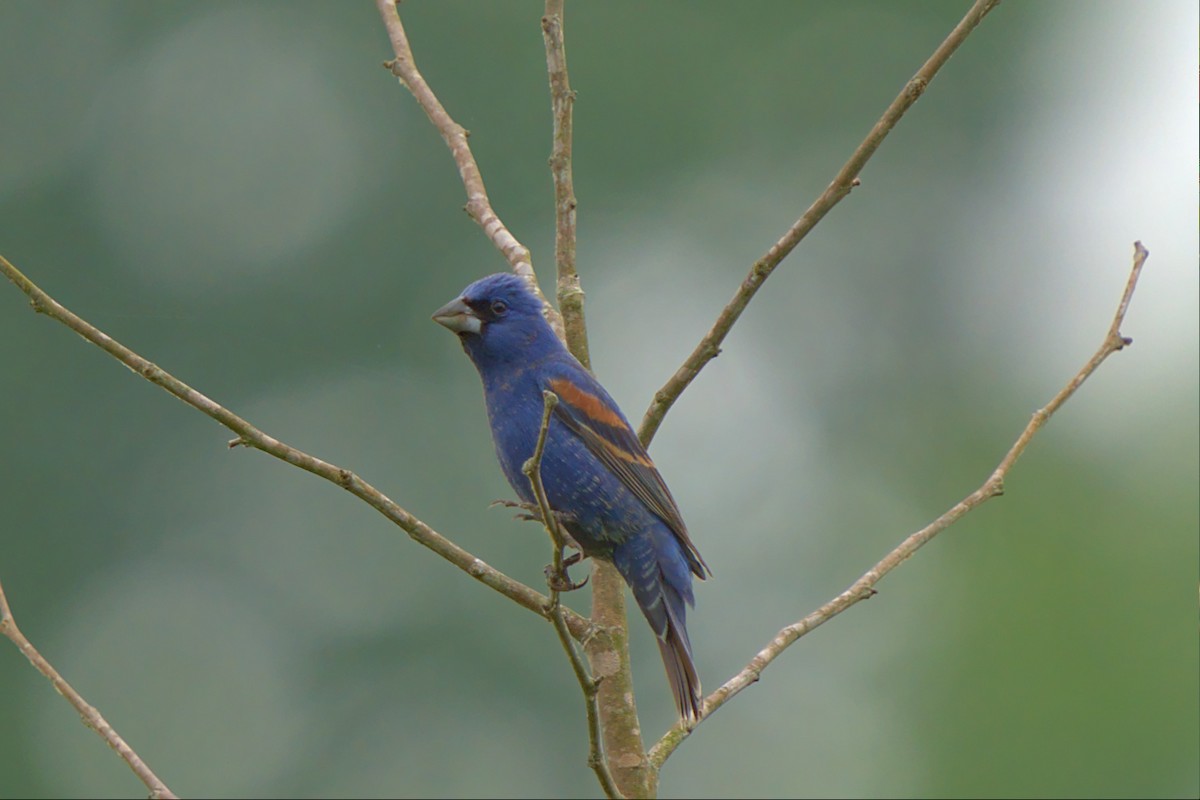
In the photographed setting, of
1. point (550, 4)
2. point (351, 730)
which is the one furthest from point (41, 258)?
point (550, 4)

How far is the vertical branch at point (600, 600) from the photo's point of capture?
13.1 feet

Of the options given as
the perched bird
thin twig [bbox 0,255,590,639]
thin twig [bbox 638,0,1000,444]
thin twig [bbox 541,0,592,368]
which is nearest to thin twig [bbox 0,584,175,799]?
thin twig [bbox 0,255,590,639]

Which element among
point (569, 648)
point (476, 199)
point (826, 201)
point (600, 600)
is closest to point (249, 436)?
point (569, 648)

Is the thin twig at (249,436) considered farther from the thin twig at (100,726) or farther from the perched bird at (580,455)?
the perched bird at (580,455)

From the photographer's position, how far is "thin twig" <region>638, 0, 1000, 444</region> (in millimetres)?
3809

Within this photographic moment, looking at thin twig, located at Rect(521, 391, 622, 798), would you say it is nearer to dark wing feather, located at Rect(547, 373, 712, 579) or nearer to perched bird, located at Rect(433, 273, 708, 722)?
perched bird, located at Rect(433, 273, 708, 722)

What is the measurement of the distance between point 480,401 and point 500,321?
1709 centimetres

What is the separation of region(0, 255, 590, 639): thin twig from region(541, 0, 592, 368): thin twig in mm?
1427

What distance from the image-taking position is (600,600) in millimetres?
4582

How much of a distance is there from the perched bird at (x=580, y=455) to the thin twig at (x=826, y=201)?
14.0 inches

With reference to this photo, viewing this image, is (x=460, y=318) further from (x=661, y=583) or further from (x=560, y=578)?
(x=560, y=578)

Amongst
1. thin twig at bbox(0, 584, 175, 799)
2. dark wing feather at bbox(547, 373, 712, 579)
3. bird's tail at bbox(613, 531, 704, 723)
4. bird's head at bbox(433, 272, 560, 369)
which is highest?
bird's head at bbox(433, 272, 560, 369)

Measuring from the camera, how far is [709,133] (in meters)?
25.5

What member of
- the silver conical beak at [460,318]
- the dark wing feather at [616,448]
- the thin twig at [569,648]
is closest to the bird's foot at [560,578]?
the thin twig at [569,648]
